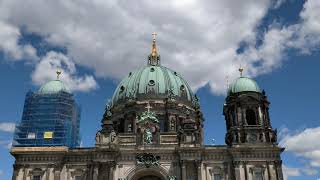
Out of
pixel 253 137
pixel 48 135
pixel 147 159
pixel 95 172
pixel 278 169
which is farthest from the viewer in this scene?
pixel 48 135

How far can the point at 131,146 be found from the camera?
59094 millimetres

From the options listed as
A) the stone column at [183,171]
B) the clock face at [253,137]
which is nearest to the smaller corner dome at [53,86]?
the stone column at [183,171]

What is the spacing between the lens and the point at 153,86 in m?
72.3

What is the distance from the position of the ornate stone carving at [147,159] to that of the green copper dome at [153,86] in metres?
14.7

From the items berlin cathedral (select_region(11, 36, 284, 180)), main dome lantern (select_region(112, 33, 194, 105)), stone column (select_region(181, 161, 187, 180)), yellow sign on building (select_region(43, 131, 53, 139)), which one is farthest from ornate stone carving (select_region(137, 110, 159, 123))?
yellow sign on building (select_region(43, 131, 53, 139))

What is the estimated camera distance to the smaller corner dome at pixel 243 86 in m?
62.7

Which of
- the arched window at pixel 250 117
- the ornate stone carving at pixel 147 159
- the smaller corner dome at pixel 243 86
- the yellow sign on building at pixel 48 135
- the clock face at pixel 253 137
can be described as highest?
the smaller corner dome at pixel 243 86

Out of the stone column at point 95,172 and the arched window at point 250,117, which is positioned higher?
the arched window at point 250,117

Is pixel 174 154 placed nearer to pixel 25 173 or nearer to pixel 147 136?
pixel 147 136

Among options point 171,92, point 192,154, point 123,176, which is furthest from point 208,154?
point 171,92

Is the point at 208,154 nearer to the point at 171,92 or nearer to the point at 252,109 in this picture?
the point at 252,109

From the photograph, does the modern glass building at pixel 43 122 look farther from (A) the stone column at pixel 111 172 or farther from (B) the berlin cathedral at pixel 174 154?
(A) the stone column at pixel 111 172

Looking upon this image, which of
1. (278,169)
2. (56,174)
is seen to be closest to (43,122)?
(56,174)

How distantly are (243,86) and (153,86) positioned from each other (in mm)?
16253
